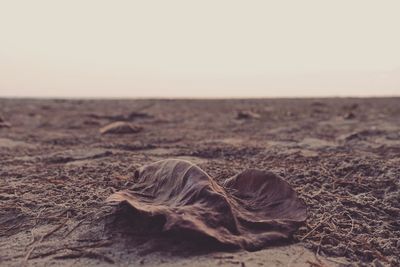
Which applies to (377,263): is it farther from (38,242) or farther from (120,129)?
(120,129)

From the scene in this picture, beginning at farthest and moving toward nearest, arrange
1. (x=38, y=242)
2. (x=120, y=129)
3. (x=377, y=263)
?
(x=120, y=129) < (x=38, y=242) < (x=377, y=263)

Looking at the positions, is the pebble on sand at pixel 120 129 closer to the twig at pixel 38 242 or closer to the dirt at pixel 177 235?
the dirt at pixel 177 235

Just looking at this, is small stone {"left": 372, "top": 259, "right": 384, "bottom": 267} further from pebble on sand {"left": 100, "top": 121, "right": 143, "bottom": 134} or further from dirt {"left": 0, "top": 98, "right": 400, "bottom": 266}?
pebble on sand {"left": 100, "top": 121, "right": 143, "bottom": 134}

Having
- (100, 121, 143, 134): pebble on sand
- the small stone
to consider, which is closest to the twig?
the small stone

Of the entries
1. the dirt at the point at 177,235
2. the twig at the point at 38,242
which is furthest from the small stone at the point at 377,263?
the twig at the point at 38,242

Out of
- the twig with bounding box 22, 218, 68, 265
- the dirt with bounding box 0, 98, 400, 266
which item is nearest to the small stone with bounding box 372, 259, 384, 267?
the dirt with bounding box 0, 98, 400, 266

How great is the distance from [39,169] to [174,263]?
2.54 m

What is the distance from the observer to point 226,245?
2.03 meters

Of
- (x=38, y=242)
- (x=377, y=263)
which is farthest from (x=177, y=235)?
(x=377, y=263)

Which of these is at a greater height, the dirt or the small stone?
the dirt

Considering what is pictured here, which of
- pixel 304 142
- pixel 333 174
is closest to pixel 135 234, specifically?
pixel 333 174

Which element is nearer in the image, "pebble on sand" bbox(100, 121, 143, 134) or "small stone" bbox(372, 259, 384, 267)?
"small stone" bbox(372, 259, 384, 267)

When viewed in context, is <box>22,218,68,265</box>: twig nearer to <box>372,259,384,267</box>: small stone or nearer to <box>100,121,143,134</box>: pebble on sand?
<box>372,259,384,267</box>: small stone

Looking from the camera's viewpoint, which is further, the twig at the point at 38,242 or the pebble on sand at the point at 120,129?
the pebble on sand at the point at 120,129
